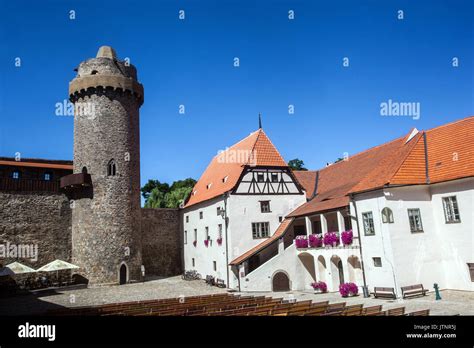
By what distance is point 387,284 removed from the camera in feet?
54.2

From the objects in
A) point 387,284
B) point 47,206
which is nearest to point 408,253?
point 387,284

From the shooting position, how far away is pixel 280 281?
74.3ft

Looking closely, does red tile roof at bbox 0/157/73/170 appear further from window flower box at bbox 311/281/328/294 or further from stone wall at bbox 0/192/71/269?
window flower box at bbox 311/281/328/294

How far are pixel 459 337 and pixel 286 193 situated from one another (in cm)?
1951

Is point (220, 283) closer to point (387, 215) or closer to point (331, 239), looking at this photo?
point (331, 239)

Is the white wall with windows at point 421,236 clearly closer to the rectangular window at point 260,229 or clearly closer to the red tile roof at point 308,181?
the rectangular window at point 260,229

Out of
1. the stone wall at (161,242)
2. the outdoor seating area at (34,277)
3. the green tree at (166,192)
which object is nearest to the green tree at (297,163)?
the green tree at (166,192)

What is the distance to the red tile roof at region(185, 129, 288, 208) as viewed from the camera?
25.3 meters

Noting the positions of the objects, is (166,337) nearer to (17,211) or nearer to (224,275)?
(224,275)

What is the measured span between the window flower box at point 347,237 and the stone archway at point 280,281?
5.14 meters

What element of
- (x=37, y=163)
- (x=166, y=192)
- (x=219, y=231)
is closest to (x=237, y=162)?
(x=219, y=231)

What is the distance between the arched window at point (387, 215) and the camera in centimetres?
1675

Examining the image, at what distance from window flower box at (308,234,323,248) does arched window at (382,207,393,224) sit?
508cm

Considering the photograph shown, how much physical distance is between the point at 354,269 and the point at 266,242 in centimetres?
614
